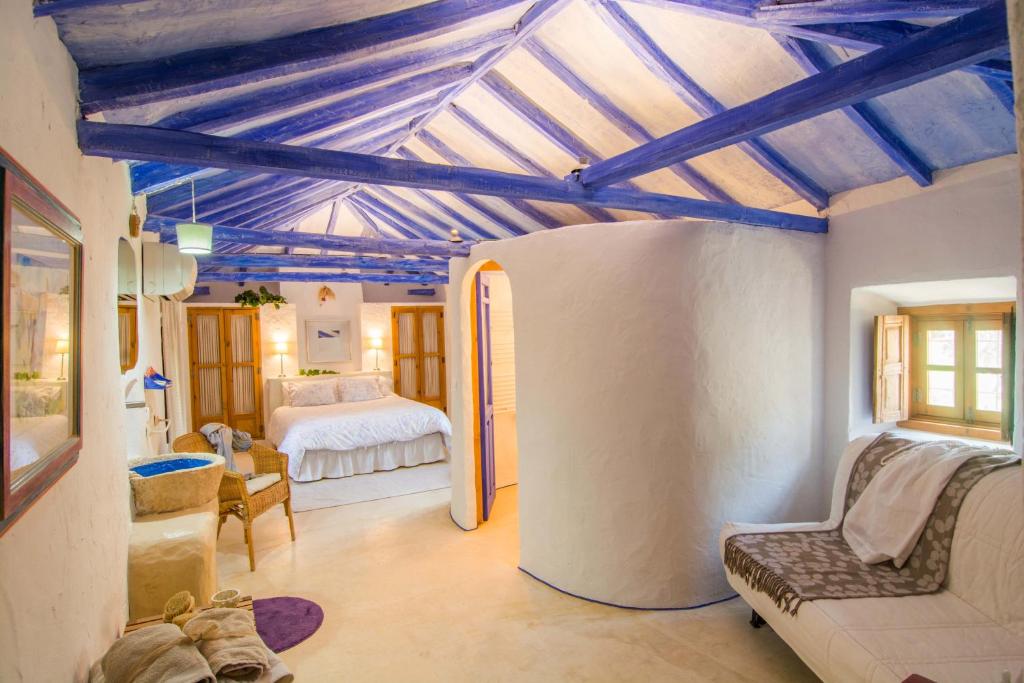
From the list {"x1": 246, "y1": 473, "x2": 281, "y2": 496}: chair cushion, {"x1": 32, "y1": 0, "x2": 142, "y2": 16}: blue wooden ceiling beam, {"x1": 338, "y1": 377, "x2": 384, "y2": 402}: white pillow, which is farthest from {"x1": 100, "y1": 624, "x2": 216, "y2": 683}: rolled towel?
{"x1": 338, "y1": 377, "x2": 384, "y2": 402}: white pillow

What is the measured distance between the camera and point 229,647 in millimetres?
1794

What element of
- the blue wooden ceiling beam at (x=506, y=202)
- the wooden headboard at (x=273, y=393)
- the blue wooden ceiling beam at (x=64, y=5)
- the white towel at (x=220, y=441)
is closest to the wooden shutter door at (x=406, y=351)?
the wooden headboard at (x=273, y=393)

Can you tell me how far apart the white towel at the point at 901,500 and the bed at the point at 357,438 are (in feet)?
16.7

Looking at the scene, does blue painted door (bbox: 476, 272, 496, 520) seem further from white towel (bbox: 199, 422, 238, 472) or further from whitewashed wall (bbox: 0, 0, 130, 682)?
whitewashed wall (bbox: 0, 0, 130, 682)

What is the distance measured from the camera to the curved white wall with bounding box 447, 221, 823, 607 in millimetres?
3602

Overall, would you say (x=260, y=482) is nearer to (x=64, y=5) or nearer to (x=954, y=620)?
(x=64, y=5)

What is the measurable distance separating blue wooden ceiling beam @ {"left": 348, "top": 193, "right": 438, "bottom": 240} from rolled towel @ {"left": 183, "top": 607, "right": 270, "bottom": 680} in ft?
19.0

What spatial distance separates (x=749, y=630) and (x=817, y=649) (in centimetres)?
95

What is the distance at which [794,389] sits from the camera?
404cm

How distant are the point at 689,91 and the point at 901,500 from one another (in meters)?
2.61

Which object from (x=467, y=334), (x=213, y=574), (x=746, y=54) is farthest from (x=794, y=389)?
(x=213, y=574)

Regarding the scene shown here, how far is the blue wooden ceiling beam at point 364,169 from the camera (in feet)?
6.84

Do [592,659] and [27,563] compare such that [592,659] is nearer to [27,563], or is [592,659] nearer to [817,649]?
[817,649]

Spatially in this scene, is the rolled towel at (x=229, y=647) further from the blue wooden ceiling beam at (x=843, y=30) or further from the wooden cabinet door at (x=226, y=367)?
the wooden cabinet door at (x=226, y=367)
